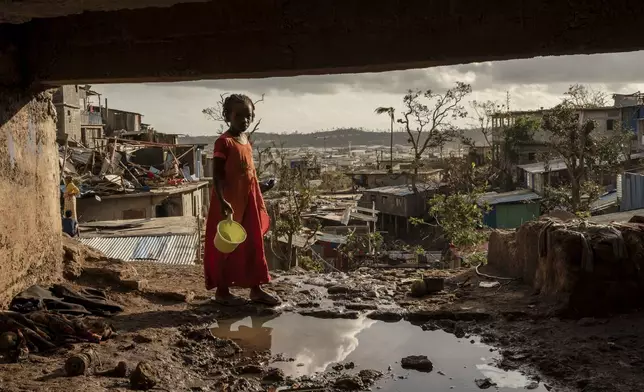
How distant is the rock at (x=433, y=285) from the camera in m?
5.49

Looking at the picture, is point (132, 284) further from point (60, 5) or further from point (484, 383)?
point (484, 383)


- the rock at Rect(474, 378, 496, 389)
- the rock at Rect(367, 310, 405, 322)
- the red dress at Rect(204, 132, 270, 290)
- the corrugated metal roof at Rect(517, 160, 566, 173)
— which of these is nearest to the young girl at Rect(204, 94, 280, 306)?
the red dress at Rect(204, 132, 270, 290)

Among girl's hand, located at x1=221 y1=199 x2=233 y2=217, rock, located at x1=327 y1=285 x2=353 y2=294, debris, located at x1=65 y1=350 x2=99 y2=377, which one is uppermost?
girl's hand, located at x1=221 y1=199 x2=233 y2=217

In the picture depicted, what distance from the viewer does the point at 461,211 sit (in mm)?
15328

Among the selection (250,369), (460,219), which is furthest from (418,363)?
(460,219)

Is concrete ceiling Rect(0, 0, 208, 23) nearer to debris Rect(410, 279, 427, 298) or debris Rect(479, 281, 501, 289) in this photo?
debris Rect(410, 279, 427, 298)

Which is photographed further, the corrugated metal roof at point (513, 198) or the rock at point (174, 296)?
the corrugated metal roof at point (513, 198)

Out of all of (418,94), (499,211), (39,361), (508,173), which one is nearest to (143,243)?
(39,361)

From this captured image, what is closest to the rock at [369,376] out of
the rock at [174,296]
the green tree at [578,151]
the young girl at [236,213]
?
the young girl at [236,213]

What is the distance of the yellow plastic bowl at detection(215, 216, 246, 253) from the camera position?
16.1 ft

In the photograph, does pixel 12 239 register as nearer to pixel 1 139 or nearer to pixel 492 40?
pixel 1 139

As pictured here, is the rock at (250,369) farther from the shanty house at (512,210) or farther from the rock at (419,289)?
the shanty house at (512,210)

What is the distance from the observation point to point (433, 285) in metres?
5.52

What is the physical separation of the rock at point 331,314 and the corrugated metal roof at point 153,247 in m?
5.33
